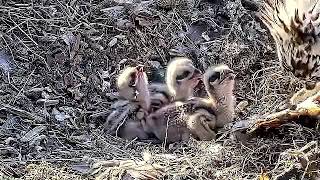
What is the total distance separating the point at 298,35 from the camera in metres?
3.45

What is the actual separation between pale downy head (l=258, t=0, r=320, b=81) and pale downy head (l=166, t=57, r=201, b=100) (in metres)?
0.46

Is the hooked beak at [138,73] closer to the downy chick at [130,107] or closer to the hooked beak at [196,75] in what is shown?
the downy chick at [130,107]

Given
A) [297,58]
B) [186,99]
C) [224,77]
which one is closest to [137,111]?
[186,99]

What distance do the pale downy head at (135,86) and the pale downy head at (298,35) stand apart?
69 centimetres

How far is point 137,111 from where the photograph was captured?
3645 mm

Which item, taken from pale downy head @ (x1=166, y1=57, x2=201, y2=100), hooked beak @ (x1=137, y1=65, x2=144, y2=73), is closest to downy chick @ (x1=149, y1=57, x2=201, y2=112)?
pale downy head @ (x1=166, y1=57, x2=201, y2=100)

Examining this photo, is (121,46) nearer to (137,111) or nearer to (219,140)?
(137,111)

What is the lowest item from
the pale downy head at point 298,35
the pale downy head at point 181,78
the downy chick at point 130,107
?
the downy chick at point 130,107

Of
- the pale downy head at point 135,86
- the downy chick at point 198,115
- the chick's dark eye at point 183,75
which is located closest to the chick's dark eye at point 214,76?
the downy chick at point 198,115

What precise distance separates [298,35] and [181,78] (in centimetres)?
64

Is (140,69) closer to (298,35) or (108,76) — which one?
(108,76)

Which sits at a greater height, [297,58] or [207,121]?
[297,58]

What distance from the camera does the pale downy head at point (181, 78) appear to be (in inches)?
145

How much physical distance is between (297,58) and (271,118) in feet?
1.04
